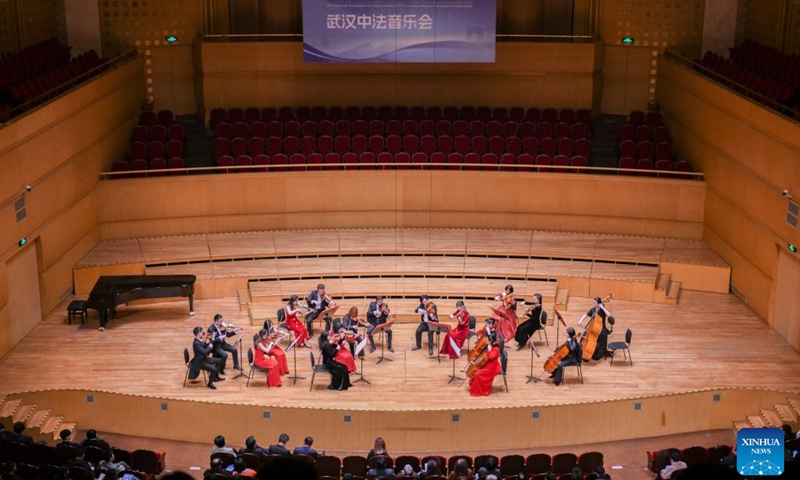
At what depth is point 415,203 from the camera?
16.9 m

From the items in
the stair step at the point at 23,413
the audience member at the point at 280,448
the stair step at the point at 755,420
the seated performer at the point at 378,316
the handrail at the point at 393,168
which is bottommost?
the stair step at the point at 755,420

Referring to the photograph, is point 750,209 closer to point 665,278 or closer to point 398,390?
point 665,278

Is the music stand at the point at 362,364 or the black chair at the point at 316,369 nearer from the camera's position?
the music stand at the point at 362,364

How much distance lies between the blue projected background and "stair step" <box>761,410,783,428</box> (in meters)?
7.19

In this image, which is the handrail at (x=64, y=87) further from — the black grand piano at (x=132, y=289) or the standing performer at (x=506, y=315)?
the standing performer at (x=506, y=315)

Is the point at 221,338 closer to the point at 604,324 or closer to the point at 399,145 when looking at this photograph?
the point at 604,324

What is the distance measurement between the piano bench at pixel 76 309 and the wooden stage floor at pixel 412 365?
0.38ft

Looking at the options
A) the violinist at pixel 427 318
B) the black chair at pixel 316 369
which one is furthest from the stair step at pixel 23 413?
the violinist at pixel 427 318

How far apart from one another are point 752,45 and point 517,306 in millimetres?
6305

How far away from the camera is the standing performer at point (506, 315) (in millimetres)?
13508

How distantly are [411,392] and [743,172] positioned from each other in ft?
20.2

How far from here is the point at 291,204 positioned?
1681 centimetres

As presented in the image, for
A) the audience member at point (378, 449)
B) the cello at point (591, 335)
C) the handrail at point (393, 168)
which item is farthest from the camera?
the handrail at point (393, 168)

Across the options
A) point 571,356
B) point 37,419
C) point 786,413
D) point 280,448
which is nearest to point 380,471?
point 280,448
